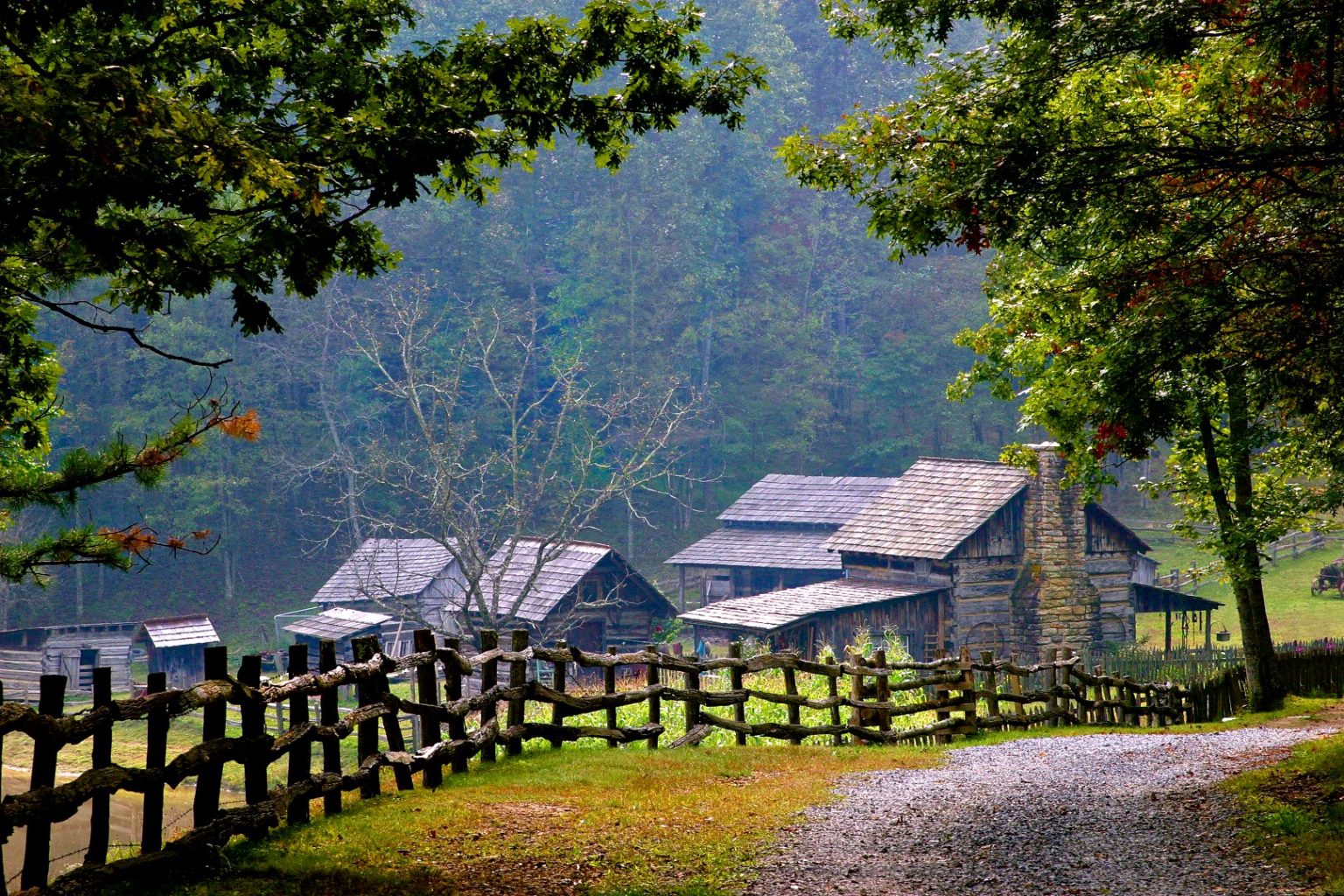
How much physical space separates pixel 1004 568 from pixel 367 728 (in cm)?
2837

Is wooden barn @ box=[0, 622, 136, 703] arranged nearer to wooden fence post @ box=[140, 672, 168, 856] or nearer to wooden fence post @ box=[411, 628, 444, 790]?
wooden fence post @ box=[411, 628, 444, 790]

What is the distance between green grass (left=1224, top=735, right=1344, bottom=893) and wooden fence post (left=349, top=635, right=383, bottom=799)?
658 cm

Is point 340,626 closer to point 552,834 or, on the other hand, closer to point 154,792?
point 552,834

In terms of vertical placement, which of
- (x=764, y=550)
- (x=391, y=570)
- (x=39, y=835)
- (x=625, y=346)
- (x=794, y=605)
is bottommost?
(x=39, y=835)

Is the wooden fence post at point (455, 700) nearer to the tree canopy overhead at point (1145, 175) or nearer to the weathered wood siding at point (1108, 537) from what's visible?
the tree canopy overhead at point (1145, 175)

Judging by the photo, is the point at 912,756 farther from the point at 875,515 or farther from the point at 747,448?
the point at 747,448

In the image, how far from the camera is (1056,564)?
109ft

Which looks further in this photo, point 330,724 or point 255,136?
point 330,724

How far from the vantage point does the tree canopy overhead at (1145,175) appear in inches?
346

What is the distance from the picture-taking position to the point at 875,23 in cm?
1188

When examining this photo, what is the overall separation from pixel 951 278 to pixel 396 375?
33416 millimetres

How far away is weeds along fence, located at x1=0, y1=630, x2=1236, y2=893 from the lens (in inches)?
266

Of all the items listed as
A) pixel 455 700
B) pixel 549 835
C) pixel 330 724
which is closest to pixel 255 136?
pixel 330 724

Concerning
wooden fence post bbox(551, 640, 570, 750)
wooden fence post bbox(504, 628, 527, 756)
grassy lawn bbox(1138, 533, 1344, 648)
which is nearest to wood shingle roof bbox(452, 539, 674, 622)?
grassy lawn bbox(1138, 533, 1344, 648)
